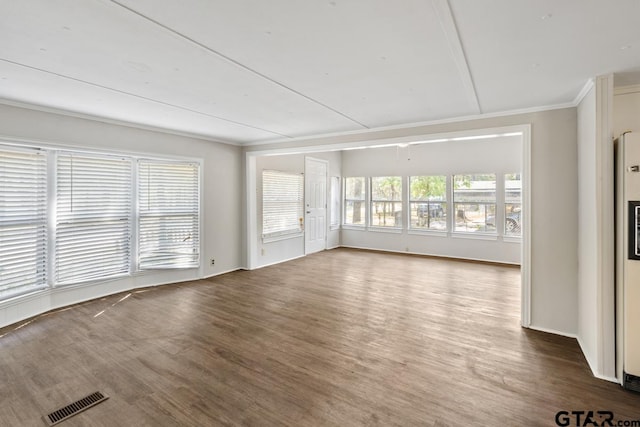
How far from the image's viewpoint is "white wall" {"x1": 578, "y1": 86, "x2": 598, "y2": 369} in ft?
8.30

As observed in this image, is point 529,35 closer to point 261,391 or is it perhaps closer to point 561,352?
point 561,352

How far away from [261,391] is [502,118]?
12.4 feet

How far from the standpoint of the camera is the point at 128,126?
4363mm

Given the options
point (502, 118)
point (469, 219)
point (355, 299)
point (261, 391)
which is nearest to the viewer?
point (261, 391)

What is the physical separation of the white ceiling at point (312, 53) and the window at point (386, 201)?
437 centimetres

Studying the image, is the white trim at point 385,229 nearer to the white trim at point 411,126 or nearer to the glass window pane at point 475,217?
the glass window pane at point 475,217

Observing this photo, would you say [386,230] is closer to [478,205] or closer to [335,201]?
[335,201]

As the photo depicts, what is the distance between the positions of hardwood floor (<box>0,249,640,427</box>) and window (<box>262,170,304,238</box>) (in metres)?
2.15

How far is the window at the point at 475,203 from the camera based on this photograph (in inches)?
264

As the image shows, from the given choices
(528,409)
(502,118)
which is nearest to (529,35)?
(502,118)

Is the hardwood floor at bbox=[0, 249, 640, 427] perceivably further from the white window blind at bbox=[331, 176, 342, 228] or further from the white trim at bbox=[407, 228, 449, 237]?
the white window blind at bbox=[331, 176, 342, 228]

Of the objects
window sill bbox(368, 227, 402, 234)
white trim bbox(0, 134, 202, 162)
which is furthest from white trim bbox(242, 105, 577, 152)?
window sill bbox(368, 227, 402, 234)

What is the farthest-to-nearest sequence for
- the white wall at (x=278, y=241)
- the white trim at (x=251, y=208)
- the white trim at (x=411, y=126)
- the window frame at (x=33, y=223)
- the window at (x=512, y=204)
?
1. the window at (x=512, y=204)
2. the white wall at (x=278, y=241)
3. the white trim at (x=251, y=208)
4. the window frame at (x=33, y=223)
5. the white trim at (x=411, y=126)

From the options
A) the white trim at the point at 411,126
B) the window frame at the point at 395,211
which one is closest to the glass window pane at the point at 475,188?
Result: the window frame at the point at 395,211
